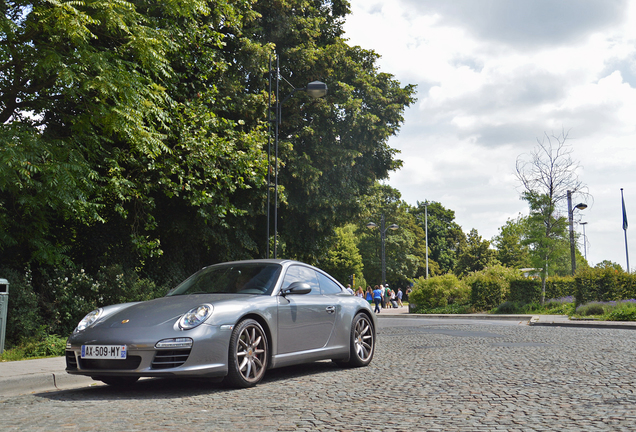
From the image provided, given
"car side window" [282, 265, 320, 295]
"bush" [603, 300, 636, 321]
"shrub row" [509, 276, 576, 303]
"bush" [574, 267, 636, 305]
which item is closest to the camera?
"car side window" [282, 265, 320, 295]

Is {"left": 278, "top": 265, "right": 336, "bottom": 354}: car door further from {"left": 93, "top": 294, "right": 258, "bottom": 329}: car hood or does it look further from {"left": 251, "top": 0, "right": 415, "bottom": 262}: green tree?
{"left": 251, "top": 0, "right": 415, "bottom": 262}: green tree

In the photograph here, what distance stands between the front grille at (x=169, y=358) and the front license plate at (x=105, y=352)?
1.17ft

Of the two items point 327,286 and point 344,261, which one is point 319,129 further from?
point 344,261

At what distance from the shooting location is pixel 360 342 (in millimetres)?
8734

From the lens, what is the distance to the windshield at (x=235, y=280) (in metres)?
7.49

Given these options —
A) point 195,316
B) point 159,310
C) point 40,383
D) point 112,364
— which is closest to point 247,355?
point 195,316

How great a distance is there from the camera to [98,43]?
45.8ft

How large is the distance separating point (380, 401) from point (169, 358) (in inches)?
85.3

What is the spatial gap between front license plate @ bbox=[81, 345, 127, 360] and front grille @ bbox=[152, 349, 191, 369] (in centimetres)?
36

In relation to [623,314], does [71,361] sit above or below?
above

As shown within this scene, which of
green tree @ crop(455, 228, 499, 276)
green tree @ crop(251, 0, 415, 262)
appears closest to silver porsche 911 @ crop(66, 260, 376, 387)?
green tree @ crop(251, 0, 415, 262)

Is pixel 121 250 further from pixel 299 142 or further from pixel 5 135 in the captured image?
pixel 299 142

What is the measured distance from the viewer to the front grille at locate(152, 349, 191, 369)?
6086mm

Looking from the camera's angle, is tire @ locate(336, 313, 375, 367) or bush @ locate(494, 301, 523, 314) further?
bush @ locate(494, 301, 523, 314)
